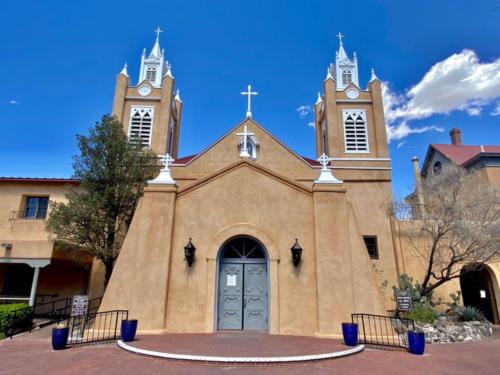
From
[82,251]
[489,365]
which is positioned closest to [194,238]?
[82,251]

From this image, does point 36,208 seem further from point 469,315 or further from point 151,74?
point 469,315

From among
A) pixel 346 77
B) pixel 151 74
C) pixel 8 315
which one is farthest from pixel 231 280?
pixel 151 74

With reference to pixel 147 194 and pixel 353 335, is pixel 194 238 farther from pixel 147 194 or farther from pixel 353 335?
pixel 353 335

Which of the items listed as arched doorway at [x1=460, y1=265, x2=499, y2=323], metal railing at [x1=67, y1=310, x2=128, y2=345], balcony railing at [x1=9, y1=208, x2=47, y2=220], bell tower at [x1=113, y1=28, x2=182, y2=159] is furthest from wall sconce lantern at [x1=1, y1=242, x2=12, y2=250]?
arched doorway at [x1=460, y1=265, x2=499, y2=323]

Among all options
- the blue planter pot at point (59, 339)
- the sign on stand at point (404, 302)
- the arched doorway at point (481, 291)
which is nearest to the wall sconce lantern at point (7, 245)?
the blue planter pot at point (59, 339)

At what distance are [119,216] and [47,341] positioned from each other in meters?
6.22

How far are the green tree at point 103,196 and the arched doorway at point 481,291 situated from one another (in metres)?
18.2

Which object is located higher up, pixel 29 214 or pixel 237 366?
pixel 29 214

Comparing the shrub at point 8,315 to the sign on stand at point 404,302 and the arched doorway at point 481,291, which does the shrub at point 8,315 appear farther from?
the arched doorway at point 481,291

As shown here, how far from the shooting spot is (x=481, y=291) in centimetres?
1881

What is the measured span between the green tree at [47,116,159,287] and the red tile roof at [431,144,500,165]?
23.6 meters

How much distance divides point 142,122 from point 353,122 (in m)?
14.5

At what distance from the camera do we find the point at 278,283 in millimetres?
11281

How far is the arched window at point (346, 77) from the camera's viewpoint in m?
25.6
